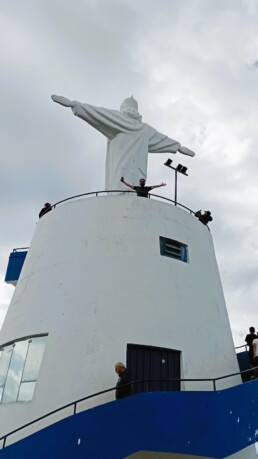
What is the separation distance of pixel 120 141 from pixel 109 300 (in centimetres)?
630

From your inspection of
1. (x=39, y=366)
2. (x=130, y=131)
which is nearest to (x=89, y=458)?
(x=39, y=366)

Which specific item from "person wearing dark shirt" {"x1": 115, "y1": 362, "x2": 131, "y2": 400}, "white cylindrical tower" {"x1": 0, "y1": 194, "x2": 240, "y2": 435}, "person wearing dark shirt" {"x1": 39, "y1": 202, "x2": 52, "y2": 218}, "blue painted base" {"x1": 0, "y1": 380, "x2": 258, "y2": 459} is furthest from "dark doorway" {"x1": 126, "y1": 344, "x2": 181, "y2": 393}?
"person wearing dark shirt" {"x1": 39, "y1": 202, "x2": 52, "y2": 218}

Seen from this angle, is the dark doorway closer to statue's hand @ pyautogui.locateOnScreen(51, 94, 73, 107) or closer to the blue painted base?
the blue painted base

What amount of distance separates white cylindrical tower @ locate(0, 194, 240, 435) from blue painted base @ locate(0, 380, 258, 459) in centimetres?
149

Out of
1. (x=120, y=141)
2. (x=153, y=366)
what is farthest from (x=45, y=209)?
(x=153, y=366)

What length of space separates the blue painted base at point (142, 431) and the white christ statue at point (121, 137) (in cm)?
796

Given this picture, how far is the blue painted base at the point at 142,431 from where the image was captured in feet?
A: 32.6

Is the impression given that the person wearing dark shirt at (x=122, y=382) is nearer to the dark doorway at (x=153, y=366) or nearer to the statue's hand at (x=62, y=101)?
the dark doorway at (x=153, y=366)

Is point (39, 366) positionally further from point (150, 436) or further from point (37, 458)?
point (150, 436)

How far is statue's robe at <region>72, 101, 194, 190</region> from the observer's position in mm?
16953

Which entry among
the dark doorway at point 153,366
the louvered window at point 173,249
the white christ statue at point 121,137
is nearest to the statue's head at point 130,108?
the white christ statue at point 121,137

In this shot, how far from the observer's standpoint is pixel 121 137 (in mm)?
17359

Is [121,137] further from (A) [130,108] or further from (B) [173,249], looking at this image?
(B) [173,249]

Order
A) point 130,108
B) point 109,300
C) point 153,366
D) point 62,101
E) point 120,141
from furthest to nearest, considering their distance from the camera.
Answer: point 130,108, point 120,141, point 62,101, point 109,300, point 153,366
